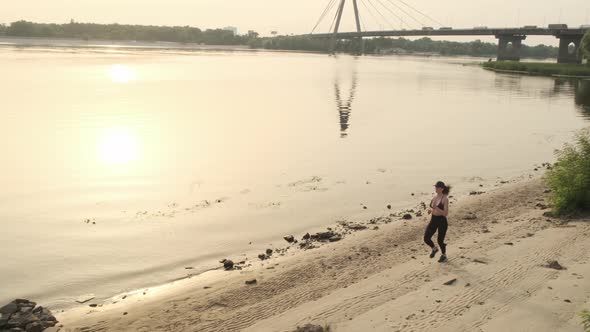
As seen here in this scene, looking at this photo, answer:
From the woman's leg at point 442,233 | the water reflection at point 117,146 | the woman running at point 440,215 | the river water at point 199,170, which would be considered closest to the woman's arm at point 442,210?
the woman running at point 440,215

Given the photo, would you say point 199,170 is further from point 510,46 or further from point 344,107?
point 510,46

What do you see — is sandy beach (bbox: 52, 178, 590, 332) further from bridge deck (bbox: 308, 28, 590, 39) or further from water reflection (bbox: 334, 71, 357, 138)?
bridge deck (bbox: 308, 28, 590, 39)

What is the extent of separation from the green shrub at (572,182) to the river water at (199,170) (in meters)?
3.81

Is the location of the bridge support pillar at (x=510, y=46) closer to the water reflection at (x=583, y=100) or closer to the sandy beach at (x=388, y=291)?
the water reflection at (x=583, y=100)

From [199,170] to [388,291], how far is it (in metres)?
11.5

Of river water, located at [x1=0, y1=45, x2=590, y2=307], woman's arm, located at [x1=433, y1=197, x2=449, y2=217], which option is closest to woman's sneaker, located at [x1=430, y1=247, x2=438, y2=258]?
woman's arm, located at [x1=433, y1=197, x2=449, y2=217]

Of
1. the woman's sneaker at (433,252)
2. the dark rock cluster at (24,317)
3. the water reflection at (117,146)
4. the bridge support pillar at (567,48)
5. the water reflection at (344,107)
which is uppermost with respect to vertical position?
the bridge support pillar at (567,48)

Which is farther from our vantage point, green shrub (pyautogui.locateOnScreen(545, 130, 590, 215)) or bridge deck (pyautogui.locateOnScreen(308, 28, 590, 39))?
bridge deck (pyautogui.locateOnScreen(308, 28, 590, 39))

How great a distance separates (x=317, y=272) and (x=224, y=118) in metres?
23.7

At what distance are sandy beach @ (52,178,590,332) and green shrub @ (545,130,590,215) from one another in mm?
1216

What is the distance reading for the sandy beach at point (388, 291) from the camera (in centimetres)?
786

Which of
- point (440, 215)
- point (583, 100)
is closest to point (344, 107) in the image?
point (583, 100)

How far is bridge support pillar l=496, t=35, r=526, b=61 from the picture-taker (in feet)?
465

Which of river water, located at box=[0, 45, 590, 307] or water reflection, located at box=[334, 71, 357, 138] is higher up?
water reflection, located at box=[334, 71, 357, 138]
